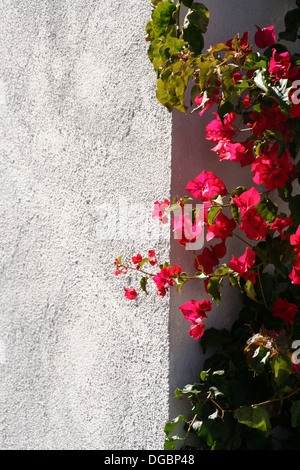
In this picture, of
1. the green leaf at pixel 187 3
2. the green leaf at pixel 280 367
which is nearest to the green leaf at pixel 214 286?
the green leaf at pixel 280 367

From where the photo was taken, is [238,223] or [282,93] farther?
[238,223]

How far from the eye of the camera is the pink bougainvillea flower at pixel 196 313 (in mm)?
1568

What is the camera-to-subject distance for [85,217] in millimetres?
1993

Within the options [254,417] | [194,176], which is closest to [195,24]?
[194,176]

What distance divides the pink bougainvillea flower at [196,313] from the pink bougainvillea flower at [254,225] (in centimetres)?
23

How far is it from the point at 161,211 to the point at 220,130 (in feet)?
0.97

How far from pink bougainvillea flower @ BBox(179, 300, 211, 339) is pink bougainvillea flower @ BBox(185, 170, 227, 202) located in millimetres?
298

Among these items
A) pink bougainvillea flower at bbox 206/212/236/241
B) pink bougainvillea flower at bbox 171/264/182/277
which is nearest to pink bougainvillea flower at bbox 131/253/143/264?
pink bougainvillea flower at bbox 171/264/182/277

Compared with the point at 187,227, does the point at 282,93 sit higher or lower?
higher

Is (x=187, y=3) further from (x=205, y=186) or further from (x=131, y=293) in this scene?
(x=131, y=293)

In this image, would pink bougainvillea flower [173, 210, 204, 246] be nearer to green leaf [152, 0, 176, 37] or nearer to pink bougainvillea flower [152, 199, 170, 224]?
pink bougainvillea flower [152, 199, 170, 224]

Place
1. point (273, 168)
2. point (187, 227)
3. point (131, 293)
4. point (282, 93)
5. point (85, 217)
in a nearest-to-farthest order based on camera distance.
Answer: point (282, 93) → point (273, 168) → point (187, 227) → point (131, 293) → point (85, 217)

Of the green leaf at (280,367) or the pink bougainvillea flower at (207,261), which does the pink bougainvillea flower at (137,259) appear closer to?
the pink bougainvillea flower at (207,261)

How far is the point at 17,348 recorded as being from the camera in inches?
90.4
